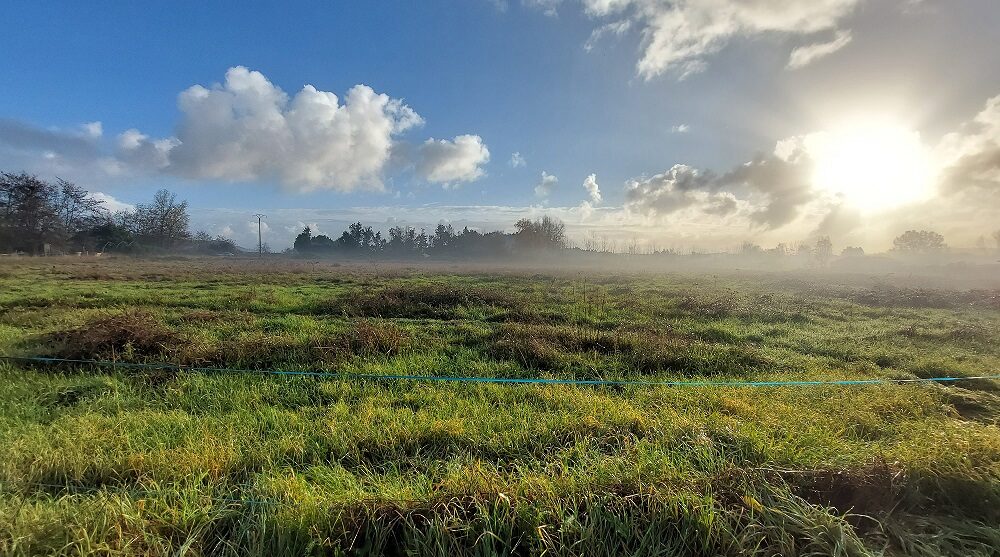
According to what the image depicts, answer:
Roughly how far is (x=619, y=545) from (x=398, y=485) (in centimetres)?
170

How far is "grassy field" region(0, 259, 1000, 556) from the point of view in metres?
2.53

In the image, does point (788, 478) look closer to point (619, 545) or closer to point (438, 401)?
point (619, 545)

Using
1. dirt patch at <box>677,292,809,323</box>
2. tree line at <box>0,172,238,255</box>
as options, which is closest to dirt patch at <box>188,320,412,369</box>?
dirt patch at <box>677,292,809,323</box>

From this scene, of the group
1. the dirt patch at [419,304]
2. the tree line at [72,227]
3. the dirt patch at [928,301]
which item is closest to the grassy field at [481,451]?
the dirt patch at [419,304]

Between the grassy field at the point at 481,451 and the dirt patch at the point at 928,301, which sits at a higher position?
the dirt patch at the point at 928,301

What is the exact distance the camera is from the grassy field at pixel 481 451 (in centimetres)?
253

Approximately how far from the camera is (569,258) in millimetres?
101125

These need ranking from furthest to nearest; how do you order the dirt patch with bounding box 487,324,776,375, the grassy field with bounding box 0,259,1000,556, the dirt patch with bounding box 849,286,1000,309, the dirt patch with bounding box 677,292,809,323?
the dirt patch with bounding box 849,286,1000,309 < the dirt patch with bounding box 677,292,809,323 < the dirt patch with bounding box 487,324,776,375 < the grassy field with bounding box 0,259,1000,556

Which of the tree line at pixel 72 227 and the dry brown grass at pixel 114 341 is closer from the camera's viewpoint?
the dry brown grass at pixel 114 341

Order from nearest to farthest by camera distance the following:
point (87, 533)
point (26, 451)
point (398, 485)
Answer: point (87, 533) < point (398, 485) < point (26, 451)

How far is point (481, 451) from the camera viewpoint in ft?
12.9

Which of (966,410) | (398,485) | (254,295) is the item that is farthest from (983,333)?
(254,295)

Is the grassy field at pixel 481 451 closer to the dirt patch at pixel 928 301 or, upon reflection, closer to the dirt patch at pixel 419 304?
the dirt patch at pixel 419 304

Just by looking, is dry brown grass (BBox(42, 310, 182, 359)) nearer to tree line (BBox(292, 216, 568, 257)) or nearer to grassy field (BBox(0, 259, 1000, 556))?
grassy field (BBox(0, 259, 1000, 556))
